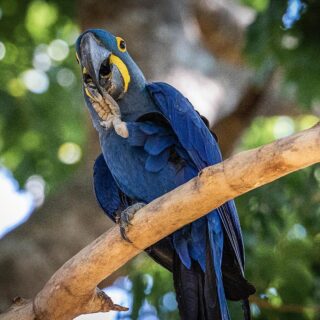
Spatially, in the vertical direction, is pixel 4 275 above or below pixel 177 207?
above

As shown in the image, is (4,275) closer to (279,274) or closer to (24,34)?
(279,274)

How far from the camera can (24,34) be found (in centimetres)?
643

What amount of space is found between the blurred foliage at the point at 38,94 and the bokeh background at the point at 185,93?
0.01 meters

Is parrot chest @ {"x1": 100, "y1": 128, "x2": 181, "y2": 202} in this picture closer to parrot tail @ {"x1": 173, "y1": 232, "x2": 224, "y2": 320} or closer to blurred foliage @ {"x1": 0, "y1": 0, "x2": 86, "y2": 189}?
parrot tail @ {"x1": 173, "y1": 232, "x2": 224, "y2": 320}

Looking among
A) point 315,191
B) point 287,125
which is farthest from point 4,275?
point 287,125

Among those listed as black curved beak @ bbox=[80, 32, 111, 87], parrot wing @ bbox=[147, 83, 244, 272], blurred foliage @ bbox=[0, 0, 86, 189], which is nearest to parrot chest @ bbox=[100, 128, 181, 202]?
parrot wing @ bbox=[147, 83, 244, 272]

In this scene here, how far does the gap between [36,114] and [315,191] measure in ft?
6.75

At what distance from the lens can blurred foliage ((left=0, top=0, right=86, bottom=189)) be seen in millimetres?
5859

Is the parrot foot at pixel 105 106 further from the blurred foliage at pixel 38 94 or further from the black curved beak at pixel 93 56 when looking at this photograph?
the blurred foliage at pixel 38 94

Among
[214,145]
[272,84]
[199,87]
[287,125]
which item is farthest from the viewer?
[287,125]

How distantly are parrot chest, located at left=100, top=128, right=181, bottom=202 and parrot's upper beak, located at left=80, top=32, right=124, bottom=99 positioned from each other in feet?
0.69

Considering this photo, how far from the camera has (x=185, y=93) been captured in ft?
17.9

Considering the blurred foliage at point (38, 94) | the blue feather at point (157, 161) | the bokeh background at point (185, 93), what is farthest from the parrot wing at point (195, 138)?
the blurred foliage at point (38, 94)

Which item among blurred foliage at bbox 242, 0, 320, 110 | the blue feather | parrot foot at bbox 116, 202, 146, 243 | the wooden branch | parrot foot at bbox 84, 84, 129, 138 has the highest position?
blurred foliage at bbox 242, 0, 320, 110
